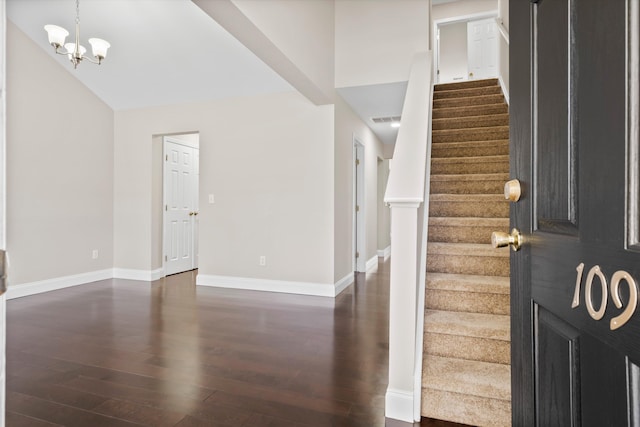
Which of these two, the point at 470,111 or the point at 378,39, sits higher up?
the point at 378,39

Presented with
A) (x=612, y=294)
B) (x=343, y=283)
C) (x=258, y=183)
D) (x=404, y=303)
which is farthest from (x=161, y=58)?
(x=612, y=294)

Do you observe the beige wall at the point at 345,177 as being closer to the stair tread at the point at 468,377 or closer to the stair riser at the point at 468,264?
the stair riser at the point at 468,264

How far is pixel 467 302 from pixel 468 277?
0.21 m

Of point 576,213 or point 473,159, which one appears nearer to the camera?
point 576,213

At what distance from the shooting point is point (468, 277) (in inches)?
94.8

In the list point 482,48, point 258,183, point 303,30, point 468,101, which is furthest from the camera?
point 482,48

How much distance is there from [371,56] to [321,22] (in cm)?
72

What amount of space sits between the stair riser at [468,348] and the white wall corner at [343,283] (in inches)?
92.1

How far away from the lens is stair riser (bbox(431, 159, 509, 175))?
3258 millimetres

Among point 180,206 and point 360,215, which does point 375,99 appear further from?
point 180,206

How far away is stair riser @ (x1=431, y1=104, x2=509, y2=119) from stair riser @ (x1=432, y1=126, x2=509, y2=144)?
0.44m

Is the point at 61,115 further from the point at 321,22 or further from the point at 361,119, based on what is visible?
the point at 361,119

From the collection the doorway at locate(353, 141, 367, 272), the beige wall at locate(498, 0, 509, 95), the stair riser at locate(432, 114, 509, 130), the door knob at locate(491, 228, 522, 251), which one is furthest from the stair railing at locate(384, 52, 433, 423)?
the doorway at locate(353, 141, 367, 272)

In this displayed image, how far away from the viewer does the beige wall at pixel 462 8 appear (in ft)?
20.4
